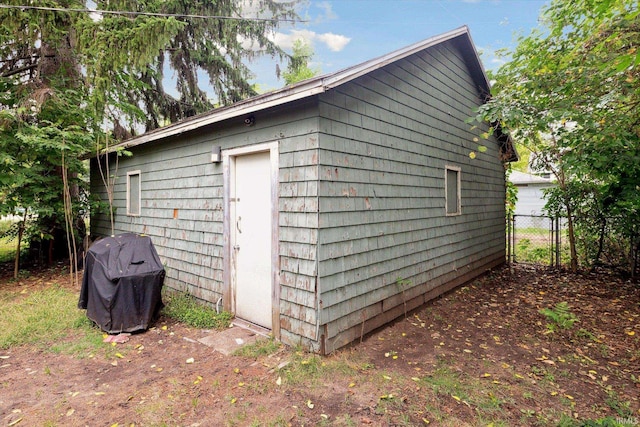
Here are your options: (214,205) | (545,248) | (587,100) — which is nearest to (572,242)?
(545,248)

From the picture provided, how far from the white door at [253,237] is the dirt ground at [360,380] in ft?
2.04

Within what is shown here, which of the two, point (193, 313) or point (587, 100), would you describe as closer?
point (193, 313)

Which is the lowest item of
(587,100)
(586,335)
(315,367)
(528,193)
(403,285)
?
(586,335)

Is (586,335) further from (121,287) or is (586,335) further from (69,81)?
(69,81)

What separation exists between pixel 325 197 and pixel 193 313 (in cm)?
261

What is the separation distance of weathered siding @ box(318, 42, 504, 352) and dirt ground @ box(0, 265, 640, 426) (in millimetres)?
594

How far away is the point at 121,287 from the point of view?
3941 mm

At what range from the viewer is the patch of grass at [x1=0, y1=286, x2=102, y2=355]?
3789 millimetres

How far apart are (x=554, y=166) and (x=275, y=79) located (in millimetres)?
8809

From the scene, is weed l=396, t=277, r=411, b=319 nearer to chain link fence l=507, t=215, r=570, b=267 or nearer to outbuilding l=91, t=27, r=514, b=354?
outbuilding l=91, t=27, r=514, b=354

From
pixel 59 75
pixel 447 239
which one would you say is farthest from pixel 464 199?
pixel 59 75

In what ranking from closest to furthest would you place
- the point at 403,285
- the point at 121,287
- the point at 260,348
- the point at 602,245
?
the point at 260,348, the point at 121,287, the point at 403,285, the point at 602,245

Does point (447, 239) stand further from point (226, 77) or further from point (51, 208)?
point (226, 77)

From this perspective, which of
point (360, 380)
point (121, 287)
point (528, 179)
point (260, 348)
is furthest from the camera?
point (528, 179)
